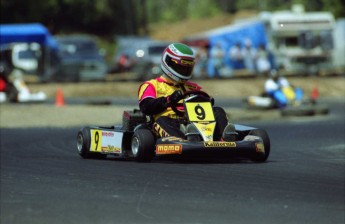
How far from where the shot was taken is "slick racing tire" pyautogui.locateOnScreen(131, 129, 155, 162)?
10.9 meters

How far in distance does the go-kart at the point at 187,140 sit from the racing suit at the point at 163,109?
8cm

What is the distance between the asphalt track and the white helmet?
1013 millimetres

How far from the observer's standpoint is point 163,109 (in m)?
11.4

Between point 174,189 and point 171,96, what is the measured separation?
2653 mm

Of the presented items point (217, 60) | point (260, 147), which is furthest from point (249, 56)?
point (260, 147)

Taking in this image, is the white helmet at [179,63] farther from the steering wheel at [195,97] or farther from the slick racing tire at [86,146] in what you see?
Result: the slick racing tire at [86,146]

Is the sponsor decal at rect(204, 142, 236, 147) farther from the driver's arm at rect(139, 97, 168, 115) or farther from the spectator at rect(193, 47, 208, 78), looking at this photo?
the spectator at rect(193, 47, 208, 78)

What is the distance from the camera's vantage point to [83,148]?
1223 cm

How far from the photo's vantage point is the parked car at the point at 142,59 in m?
38.8

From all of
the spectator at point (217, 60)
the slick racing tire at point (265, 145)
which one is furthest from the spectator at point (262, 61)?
the slick racing tire at point (265, 145)

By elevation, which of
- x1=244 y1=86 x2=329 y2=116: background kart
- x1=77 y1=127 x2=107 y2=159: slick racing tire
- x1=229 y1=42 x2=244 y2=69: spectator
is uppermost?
x1=77 y1=127 x2=107 y2=159: slick racing tire

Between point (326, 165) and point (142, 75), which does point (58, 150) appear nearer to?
point (326, 165)

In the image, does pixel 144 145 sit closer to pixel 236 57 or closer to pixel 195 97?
pixel 195 97

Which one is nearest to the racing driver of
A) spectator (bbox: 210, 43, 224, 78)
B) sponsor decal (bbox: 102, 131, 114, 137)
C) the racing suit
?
the racing suit
